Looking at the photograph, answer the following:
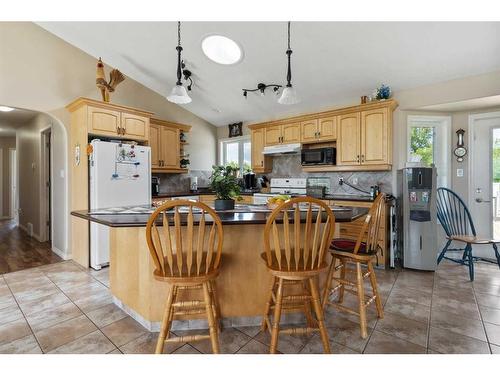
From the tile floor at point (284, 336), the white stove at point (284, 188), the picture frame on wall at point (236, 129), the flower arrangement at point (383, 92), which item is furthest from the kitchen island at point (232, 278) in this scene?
the picture frame on wall at point (236, 129)

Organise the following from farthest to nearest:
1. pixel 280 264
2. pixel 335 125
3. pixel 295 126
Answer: pixel 295 126 < pixel 335 125 < pixel 280 264

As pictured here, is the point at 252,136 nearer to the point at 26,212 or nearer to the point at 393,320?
the point at 393,320

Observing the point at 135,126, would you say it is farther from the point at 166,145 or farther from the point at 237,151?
the point at 237,151

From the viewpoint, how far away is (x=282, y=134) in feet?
15.2

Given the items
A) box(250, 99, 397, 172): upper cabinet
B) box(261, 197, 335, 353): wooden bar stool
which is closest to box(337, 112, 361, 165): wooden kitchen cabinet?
box(250, 99, 397, 172): upper cabinet

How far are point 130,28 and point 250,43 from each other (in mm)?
1485

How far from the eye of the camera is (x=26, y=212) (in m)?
5.66

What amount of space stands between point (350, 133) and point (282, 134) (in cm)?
115

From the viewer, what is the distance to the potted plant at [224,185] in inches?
91.1

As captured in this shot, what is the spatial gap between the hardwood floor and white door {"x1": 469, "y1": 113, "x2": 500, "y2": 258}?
566cm

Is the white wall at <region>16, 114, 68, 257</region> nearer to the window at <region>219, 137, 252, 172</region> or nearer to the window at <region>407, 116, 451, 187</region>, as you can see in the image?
the window at <region>219, 137, 252, 172</region>

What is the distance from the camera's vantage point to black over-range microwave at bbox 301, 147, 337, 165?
161 inches

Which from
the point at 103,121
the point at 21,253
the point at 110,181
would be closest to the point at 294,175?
the point at 110,181

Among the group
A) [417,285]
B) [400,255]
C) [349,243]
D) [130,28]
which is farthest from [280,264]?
[130,28]
